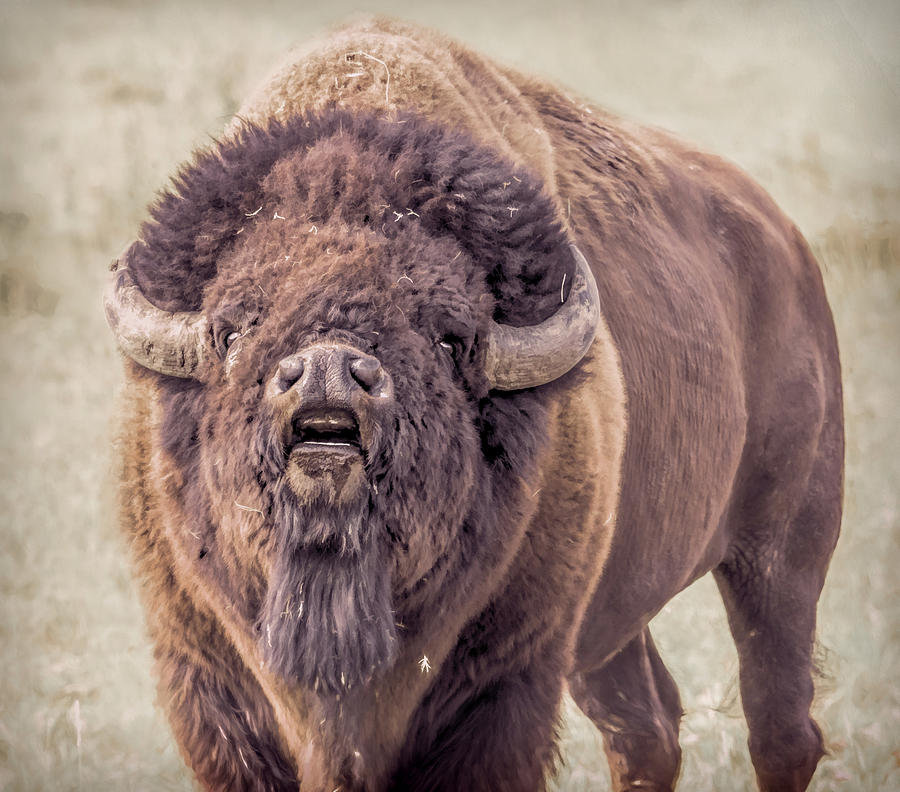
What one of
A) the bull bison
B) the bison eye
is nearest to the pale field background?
the bull bison

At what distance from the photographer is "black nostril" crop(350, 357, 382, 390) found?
2.25 m

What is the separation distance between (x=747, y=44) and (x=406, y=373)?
3810 millimetres

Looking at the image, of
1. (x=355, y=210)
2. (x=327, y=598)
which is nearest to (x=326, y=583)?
(x=327, y=598)

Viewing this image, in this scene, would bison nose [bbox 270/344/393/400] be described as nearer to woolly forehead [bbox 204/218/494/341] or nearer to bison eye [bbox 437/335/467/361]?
woolly forehead [bbox 204/218/494/341]

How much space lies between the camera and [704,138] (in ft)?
29.0

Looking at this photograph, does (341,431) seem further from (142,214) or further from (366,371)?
(142,214)

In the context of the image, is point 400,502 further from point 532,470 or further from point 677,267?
point 677,267

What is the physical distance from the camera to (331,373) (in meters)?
2.22

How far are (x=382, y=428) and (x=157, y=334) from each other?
0.71 m

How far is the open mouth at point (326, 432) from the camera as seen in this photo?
226 centimetres

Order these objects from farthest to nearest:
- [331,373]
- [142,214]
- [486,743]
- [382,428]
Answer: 1. [142,214]
2. [486,743]
3. [382,428]
4. [331,373]

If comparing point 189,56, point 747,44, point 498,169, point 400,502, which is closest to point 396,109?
point 498,169

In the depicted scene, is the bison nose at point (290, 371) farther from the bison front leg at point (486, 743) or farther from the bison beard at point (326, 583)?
the bison front leg at point (486, 743)

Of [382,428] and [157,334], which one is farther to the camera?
[157,334]
